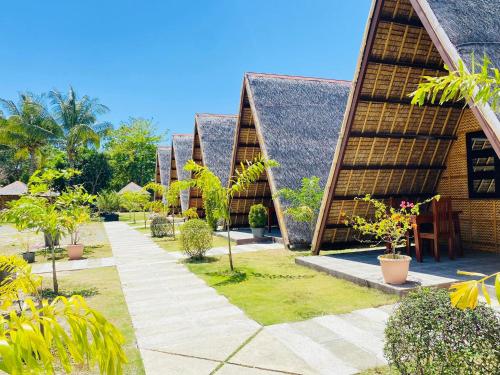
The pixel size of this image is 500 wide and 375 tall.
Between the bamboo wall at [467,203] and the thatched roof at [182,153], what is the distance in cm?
1546

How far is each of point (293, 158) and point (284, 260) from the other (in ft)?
13.6

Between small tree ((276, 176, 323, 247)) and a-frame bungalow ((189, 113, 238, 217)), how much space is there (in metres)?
6.75

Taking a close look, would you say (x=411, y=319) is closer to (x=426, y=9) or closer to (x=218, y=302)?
(x=218, y=302)

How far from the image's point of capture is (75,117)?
3231cm

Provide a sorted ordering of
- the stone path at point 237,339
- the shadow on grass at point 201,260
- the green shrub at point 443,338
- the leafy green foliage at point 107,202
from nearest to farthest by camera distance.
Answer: the green shrub at point 443,338 → the stone path at point 237,339 → the shadow on grass at point 201,260 → the leafy green foliage at point 107,202

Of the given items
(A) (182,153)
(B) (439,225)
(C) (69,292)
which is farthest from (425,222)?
(A) (182,153)

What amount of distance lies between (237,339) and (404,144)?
277 inches

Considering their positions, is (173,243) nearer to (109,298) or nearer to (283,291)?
(109,298)

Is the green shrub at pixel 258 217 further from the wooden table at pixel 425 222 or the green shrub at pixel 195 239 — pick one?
the wooden table at pixel 425 222

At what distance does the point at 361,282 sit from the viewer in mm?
7062

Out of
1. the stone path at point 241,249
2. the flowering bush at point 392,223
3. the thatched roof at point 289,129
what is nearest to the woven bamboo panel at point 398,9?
the flowering bush at point 392,223

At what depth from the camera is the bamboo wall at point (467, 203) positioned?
9023 millimetres

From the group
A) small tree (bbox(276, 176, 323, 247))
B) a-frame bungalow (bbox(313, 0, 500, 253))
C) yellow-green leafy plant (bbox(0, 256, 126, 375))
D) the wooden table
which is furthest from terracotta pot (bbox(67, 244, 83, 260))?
yellow-green leafy plant (bbox(0, 256, 126, 375))

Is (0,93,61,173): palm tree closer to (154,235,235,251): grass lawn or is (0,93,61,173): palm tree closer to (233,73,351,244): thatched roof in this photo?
(154,235,235,251): grass lawn
